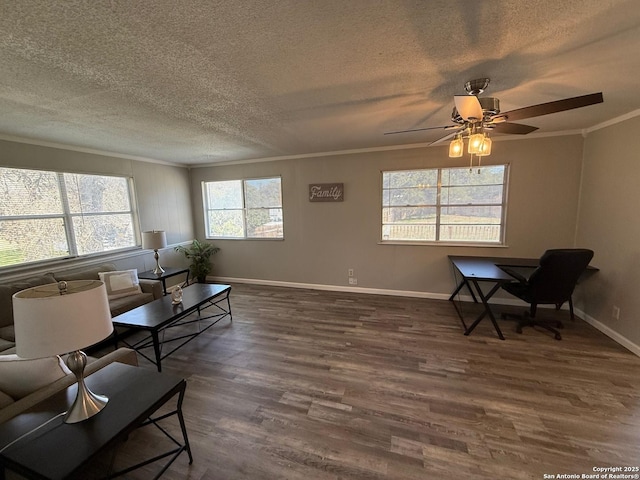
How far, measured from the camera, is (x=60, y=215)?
3.34 meters

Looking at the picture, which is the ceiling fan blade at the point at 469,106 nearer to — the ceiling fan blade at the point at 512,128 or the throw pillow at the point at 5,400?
the ceiling fan blade at the point at 512,128

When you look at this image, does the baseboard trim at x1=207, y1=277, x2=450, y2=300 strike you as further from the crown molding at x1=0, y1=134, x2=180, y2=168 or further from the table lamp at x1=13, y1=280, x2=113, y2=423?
the table lamp at x1=13, y1=280, x2=113, y2=423

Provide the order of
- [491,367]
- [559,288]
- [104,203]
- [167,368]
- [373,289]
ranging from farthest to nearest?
[373,289] → [104,203] → [559,288] → [167,368] → [491,367]

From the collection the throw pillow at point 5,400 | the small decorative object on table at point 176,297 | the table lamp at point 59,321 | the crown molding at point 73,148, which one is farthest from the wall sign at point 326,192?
the throw pillow at point 5,400

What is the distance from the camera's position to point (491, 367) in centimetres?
242

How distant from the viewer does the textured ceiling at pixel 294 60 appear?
3.90ft

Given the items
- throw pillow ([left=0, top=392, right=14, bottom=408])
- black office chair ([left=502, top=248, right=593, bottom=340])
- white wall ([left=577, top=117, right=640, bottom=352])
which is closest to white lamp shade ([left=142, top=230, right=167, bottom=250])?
throw pillow ([left=0, top=392, right=14, bottom=408])

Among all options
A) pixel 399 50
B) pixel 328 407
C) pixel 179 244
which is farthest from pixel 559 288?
pixel 179 244

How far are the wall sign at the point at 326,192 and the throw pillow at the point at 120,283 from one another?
2945mm

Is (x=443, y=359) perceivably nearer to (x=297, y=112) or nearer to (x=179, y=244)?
(x=297, y=112)

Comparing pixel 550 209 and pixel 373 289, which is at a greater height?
pixel 550 209

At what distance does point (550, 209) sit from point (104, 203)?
21.4 ft

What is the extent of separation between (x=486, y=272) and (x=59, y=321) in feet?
11.9

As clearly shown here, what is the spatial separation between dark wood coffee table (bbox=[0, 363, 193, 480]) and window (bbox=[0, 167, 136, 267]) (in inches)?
107
